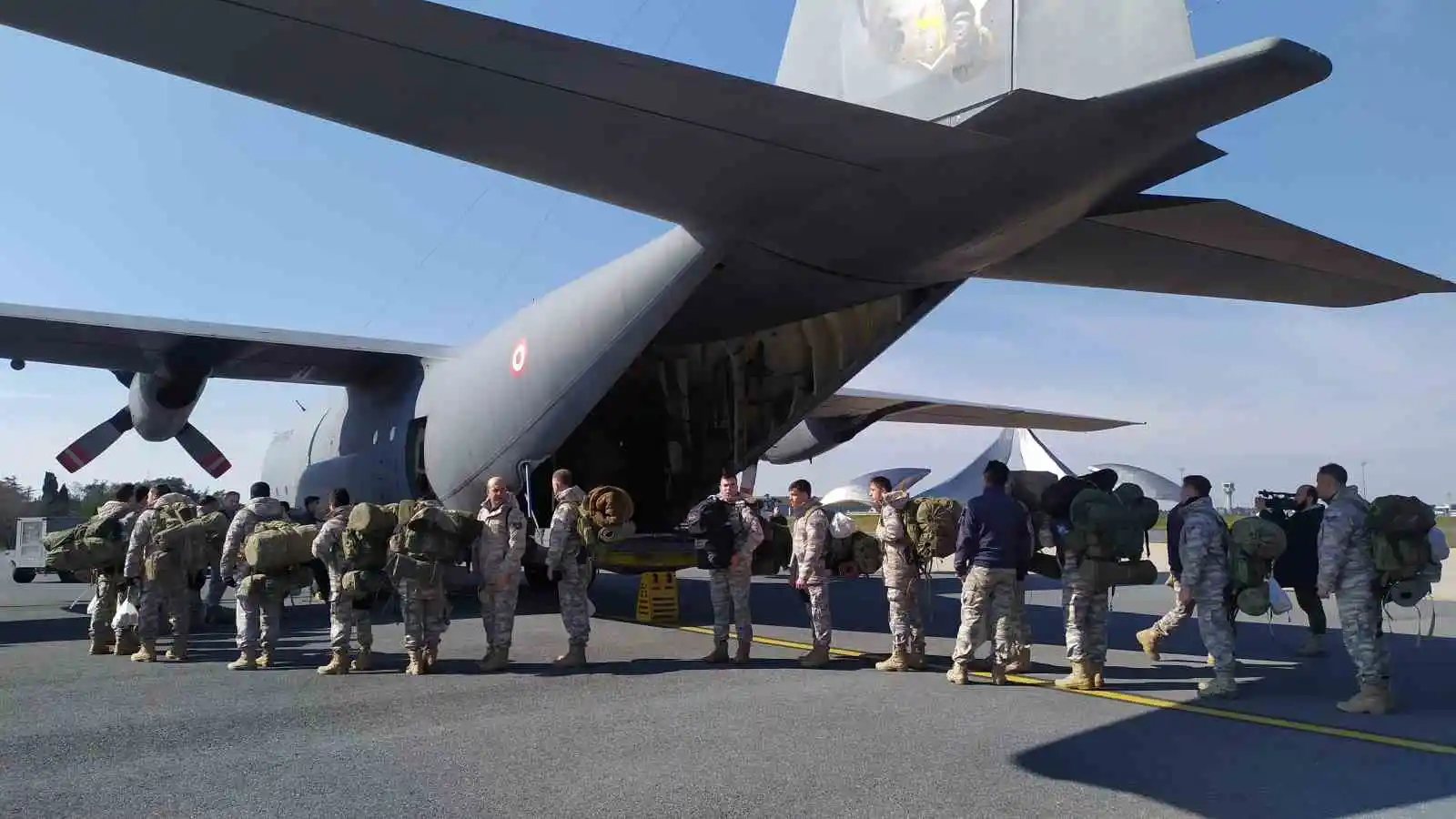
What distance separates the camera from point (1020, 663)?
24.0 feet

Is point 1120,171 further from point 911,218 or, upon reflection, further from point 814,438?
point 814,438

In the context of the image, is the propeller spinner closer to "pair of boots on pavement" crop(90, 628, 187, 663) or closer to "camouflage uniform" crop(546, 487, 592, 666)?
"pair of boots on pavement" crop(90, 628, 187, 663)

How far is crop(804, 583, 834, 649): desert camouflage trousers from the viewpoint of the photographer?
7582 millimetres

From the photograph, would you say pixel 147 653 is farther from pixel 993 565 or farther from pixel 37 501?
pixel 37 501

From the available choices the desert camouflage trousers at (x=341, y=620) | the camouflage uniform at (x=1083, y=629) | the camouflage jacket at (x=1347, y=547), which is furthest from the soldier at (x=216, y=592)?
the camouflage jacket at (x=1347, y=547)

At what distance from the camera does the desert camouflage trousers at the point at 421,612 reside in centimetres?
734

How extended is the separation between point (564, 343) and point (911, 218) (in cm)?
392

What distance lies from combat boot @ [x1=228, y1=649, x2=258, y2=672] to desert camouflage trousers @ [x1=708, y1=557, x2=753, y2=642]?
376cm

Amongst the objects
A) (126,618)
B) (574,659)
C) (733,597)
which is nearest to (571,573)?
(574,659)

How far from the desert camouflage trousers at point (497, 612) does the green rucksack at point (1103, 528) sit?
14.1 feet

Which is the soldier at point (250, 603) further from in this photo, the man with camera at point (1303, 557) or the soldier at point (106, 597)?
the man with camera at point (1303, 557)

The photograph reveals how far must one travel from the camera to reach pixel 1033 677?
282 inches

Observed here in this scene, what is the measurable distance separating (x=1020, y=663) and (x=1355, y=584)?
2.31 m

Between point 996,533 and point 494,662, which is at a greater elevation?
point 996,533
